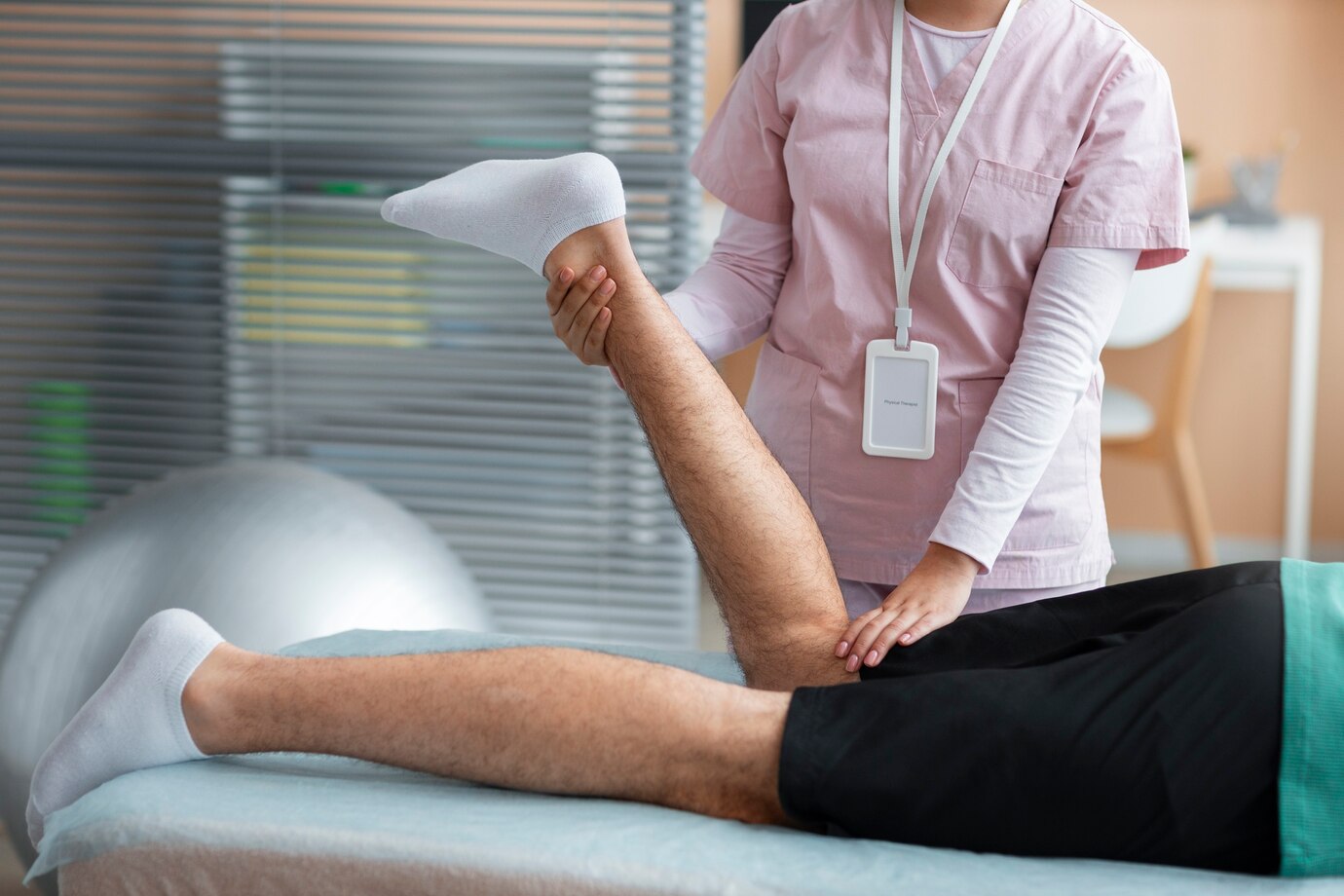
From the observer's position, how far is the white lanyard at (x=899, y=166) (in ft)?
4.46

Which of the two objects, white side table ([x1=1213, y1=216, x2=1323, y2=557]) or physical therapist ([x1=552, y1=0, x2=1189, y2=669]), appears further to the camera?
white side table ([x1=1213, y1=216, x2=1323, y2=557])

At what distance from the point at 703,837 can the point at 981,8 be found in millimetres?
892

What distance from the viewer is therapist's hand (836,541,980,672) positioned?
1.27m

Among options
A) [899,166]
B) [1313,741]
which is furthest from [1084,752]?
[899,166]

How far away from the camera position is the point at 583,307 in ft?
4.53

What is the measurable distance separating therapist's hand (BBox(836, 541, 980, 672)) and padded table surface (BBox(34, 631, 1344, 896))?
24 cm

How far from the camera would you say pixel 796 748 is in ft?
3.58

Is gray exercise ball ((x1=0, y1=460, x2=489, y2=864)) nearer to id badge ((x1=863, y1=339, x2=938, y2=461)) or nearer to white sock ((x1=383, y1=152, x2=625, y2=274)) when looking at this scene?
white sock ((x1=383, y1=152, x2=625, y2=274))

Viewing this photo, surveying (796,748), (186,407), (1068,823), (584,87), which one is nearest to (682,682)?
(796,748)

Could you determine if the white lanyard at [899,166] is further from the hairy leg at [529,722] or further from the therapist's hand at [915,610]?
the hairy leg at [529,722]

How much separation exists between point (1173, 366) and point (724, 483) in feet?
6.41

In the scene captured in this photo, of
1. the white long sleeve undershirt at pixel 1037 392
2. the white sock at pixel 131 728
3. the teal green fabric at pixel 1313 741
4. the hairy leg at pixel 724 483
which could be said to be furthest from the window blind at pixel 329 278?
the teal green fabric at pixel 1313 741

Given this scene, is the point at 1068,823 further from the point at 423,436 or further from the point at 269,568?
the point at 423,436

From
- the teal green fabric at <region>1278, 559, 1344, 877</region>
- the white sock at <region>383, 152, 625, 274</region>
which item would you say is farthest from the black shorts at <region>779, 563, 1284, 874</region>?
the white sock at <region>383, 152, 625, 274</region>
